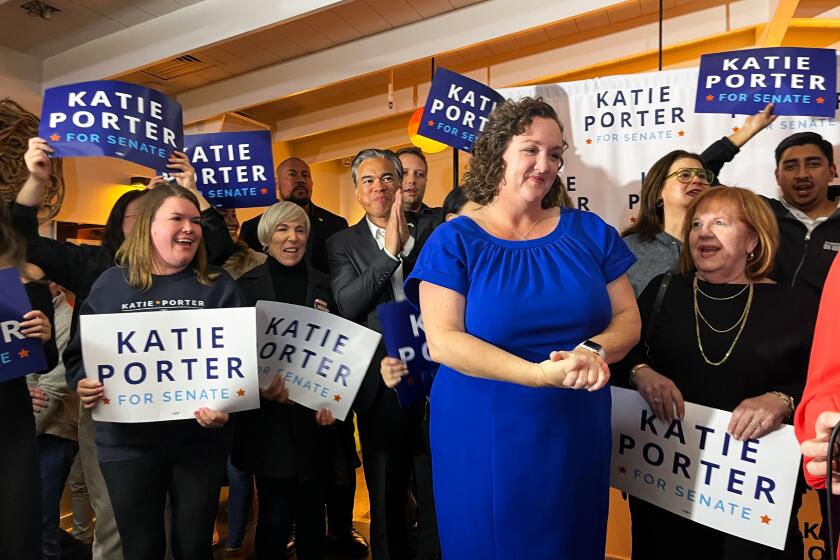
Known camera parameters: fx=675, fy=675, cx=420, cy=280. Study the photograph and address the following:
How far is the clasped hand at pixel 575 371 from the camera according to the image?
1.36m

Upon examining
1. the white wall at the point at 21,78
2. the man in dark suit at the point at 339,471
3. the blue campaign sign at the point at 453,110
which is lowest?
the man in dark suit at the point at 339,471

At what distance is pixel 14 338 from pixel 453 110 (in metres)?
2.22

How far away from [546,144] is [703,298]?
2.37 ft

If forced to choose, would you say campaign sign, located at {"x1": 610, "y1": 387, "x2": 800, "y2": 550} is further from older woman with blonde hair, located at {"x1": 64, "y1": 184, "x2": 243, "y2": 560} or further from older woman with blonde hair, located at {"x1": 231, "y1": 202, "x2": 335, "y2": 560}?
older woman with blonde hair, located at {"x1": 64, "y1": 184, "x2": 243, "y2": 560}

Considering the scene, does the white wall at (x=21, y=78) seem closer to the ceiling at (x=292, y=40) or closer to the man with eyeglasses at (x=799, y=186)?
the ceiling at (x=292, y=40)

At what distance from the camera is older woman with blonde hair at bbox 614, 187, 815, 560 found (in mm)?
1824

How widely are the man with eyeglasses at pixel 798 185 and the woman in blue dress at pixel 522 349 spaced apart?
1554 mm

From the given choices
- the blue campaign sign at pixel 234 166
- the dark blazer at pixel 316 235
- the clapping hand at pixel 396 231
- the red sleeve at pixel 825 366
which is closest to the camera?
the red sleeve at pixel 825 366

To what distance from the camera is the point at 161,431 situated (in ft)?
7.21

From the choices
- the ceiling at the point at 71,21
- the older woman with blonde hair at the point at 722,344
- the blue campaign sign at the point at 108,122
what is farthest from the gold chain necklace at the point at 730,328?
the ceiling at the point at 71,21

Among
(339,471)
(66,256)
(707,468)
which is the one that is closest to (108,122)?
(66,256)

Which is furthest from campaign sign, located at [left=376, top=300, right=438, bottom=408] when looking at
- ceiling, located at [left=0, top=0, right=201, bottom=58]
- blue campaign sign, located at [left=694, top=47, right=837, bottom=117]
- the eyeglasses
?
ceiling, located at [left=0, top=0, right=201, bottom=58]

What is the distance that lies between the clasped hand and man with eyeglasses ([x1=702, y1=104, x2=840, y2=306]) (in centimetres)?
177

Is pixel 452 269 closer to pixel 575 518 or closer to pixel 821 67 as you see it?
pixel 575 518
